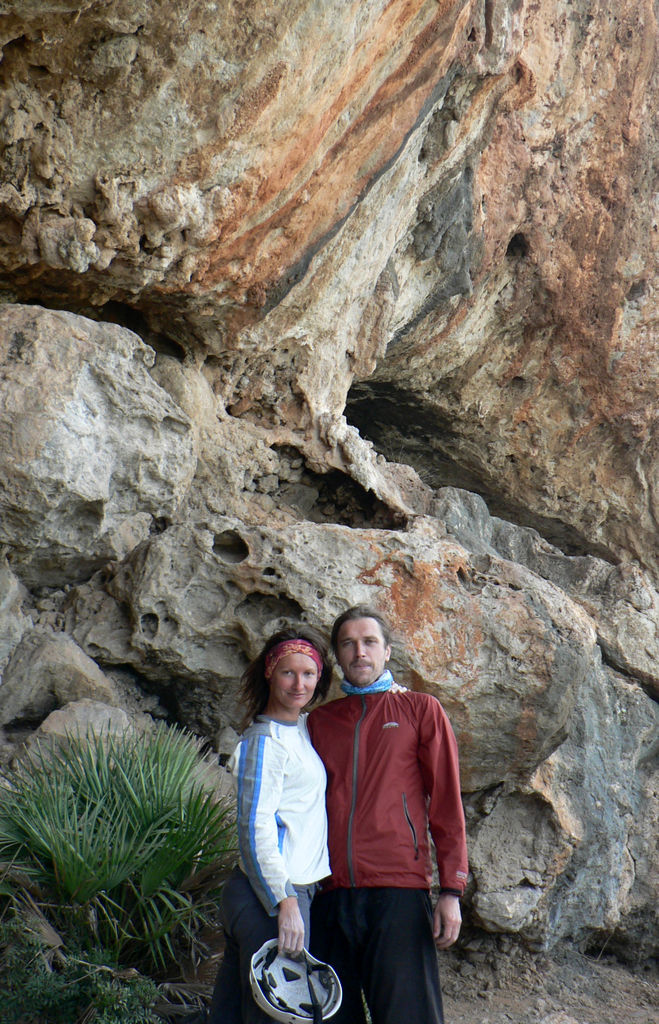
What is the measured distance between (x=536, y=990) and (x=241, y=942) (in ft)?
12.3

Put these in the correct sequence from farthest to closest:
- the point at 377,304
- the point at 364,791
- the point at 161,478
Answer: the point at 377,304 → the point at 161,478 → the point at 364,791

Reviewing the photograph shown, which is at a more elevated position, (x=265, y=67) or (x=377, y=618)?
(x=265, y=67)

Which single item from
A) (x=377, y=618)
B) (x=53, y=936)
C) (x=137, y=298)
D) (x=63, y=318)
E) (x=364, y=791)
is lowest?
(x=53, y=936)

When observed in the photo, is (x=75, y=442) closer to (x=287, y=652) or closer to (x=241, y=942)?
(x=287, y=652)

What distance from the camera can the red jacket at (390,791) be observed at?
3.25m

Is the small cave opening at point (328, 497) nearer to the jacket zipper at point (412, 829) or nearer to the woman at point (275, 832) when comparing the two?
the woman at point (275, 832)

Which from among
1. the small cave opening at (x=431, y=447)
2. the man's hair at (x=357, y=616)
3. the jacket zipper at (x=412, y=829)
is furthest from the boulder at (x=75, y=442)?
the small cave opening at (x=431, y=447)

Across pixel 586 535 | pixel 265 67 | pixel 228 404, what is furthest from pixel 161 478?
pixel 586 535

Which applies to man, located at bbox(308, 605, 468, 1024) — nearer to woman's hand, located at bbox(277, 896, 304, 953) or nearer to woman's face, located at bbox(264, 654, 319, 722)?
woman's face, located at bbox(264, 654, 319, 722)

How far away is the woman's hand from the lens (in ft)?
9.41

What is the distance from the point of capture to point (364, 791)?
10.9 feet

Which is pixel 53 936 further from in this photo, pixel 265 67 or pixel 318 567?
pixel 265 67

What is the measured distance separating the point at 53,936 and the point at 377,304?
17.6ft

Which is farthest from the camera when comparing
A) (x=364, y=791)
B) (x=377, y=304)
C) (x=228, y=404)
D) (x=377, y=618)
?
(x=377, y=304)
